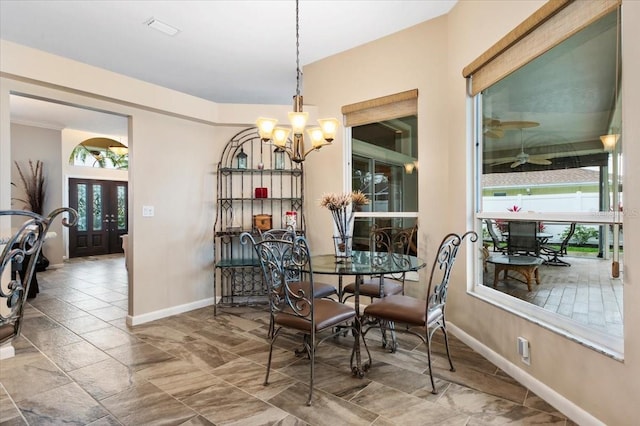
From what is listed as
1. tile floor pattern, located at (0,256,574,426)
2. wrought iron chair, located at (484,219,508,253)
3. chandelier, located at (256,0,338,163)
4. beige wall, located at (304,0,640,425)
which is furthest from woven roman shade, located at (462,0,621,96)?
tile floor pattern, located at (0,256,574,426)

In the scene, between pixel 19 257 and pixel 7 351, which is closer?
pixel 19 257

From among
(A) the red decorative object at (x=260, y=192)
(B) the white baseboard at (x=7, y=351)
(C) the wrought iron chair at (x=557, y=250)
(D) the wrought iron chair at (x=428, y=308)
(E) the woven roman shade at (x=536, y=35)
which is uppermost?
(E) the woven roman shade at (x=536, y=35)

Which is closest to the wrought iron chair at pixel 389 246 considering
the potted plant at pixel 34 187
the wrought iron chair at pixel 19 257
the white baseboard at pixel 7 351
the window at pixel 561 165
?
the window at pixel 561 165

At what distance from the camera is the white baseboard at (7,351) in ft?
8.90

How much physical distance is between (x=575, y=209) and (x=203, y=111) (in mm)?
3669

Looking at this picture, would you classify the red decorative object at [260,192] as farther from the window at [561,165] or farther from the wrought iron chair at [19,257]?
the wrought iron chair at [19,257]

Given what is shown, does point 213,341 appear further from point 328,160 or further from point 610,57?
point 610,57

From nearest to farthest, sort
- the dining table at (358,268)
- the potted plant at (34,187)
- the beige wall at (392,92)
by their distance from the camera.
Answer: the dining table at (358,268) < the beige wall at (392,92) < the potted plant at (34,187)

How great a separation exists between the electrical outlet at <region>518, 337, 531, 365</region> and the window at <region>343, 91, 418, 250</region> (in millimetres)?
1595

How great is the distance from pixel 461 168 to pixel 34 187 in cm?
763

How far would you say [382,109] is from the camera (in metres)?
3.70

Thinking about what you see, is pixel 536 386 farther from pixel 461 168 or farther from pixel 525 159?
pixel 461 168

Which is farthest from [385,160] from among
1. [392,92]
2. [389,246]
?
[389,246]

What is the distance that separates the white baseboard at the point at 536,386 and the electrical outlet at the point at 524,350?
89 millimetres
